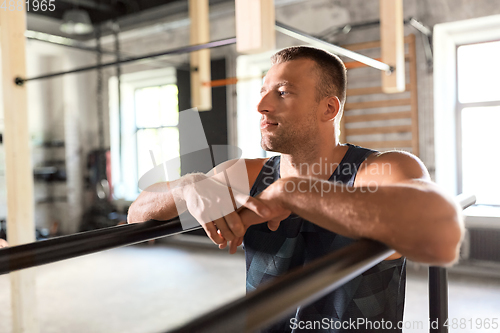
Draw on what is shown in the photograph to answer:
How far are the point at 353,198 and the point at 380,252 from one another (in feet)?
0.69

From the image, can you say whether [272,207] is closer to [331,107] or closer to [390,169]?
[390,169]

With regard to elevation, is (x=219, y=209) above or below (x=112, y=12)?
below

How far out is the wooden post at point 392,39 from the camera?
1918 millimetres

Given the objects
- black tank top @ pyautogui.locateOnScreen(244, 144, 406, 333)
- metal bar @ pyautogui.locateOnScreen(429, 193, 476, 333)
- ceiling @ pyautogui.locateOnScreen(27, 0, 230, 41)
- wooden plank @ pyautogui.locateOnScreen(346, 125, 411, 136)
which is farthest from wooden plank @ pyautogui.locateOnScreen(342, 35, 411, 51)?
metal bar @ pyautogui.locateOnScreen(429, 193, 476, 333)

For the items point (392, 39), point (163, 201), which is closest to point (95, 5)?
point (392, 39)

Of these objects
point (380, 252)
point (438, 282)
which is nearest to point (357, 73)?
point (438, 282)

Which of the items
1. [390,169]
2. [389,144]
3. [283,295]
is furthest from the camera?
[389,144]

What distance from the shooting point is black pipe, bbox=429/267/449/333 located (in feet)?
3.24

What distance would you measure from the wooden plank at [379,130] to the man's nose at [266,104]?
10.1 feet

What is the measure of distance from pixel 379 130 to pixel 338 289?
10.8 ft

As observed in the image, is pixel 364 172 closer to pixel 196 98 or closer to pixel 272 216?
pixel 272 216

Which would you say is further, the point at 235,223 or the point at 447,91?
the point at 447,91

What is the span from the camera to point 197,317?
37 cm

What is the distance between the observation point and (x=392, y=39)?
6.51 feet
